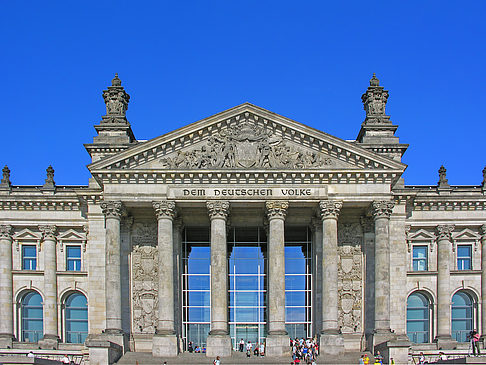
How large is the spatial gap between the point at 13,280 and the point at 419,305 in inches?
1217

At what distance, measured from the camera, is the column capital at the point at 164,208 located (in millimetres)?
52906

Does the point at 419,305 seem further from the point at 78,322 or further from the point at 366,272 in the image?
the point at 78,322

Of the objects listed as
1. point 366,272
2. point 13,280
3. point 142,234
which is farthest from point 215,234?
point 13,280

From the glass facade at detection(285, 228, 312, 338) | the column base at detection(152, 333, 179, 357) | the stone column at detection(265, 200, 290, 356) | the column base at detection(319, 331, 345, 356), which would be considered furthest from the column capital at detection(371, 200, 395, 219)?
the column base at detection(152, 333, 179, 357)

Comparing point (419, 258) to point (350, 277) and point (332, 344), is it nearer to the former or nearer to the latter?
point (350, 277)

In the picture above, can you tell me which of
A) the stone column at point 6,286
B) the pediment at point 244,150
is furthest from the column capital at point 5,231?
the pediment at point 244,150

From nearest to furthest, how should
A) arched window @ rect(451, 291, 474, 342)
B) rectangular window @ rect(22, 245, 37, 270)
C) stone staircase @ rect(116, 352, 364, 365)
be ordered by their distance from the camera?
stone staircase @ rect(116, 352, 364, 365), arched window @ rect(451, 291, 474, 342), rectangular window @ rect(22, 245, 37, 270)

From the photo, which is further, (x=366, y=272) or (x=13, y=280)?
(x=13, y=280)

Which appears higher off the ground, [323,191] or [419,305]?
[323,191]

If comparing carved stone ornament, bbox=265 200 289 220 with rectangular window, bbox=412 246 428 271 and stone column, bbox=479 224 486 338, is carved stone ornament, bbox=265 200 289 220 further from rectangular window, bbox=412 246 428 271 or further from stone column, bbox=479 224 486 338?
stone column, bbox=479 224 486 338

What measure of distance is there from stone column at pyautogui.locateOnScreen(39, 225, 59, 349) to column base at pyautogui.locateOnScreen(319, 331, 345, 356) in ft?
65.4

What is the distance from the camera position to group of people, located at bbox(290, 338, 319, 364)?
48.5 m

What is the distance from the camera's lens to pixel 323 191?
53.3 m

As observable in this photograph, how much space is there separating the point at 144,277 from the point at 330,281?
13411mm
